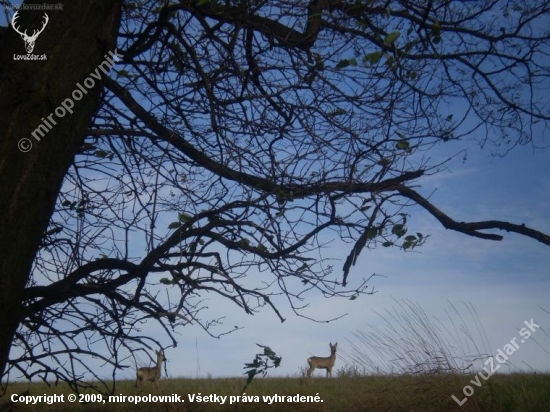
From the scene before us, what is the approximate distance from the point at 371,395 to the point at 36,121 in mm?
4628

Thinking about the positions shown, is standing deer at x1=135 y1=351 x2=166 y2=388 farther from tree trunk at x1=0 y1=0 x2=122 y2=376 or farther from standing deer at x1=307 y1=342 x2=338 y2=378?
standing deer at x1=307 y1=342 x2=338 y2=378

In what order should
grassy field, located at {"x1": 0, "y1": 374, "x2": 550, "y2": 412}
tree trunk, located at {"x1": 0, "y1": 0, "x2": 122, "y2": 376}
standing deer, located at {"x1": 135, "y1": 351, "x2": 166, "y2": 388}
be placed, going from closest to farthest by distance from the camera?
tree trunk, located at {"x1": 0, "y1": 0, "x2": 122, "y2": 376}
standing deer, located at {"x1": 135, "y1": 351, "x2": 166, "y2": 388}
grassy field, located at {"x1": 0, "y1": 374, "x2": 550, "y2": 412}

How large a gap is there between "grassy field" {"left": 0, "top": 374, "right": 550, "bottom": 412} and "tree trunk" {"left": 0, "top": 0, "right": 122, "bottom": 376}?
8.85 ft

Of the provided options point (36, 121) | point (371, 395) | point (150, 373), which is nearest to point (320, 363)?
point (371, 395)

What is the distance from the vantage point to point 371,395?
21.8 feet

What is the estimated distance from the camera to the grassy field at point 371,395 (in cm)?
600

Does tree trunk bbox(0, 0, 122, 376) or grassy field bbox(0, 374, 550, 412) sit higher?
tree trunk bbox(0, 0, 122, 376)

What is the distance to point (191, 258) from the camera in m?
4.21

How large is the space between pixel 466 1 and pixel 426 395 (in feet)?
11.3

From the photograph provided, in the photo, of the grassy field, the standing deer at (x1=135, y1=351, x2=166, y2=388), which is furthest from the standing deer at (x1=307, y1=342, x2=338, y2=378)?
the standing deer at (x1=135, y1=351, x2=166, y2=388)

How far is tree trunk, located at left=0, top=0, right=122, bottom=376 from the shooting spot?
313 centimetres

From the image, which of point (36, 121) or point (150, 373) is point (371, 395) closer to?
point (150, 373)

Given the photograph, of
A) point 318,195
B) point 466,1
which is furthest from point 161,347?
point 466,1

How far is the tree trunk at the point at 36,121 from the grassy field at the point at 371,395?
2.70 meters
